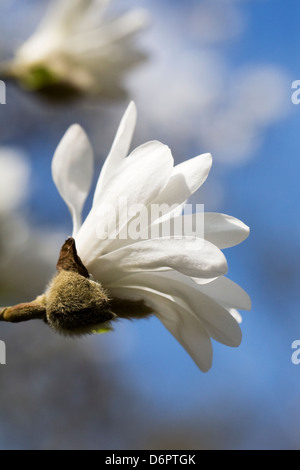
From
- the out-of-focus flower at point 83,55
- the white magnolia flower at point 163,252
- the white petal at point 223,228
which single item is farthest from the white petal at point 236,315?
the out-of-focus flower at point 83,55

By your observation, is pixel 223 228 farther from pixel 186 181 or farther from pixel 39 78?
pixel 39 78

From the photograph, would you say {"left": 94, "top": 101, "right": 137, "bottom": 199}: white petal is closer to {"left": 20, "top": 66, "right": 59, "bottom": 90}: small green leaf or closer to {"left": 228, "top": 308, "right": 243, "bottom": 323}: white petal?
{"left": 228, "top": 308, "right": 243, "bottom": 323}: white petal

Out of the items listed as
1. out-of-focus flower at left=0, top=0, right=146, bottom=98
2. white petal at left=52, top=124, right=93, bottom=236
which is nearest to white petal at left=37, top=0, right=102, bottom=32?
out-of-focus flower at left=0, top=0, right=146, bottom=98

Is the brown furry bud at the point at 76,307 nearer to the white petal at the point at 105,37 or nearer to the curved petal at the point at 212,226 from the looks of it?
the curved petal at the point at 212,226

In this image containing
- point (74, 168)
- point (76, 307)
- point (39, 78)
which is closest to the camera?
point (76, 307)

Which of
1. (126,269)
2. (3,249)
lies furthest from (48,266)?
(126,269)

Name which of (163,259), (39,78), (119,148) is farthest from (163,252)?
(39,78)
